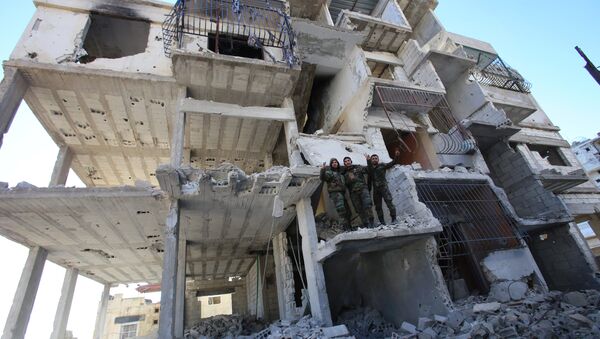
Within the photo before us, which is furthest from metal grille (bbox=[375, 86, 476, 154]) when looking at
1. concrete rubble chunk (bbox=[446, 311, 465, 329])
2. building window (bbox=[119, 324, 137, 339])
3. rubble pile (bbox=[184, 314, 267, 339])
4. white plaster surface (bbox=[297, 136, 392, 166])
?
building window (bbox=[119, 324, 137, 339])

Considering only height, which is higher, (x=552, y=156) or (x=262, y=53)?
(x=262, y=53)

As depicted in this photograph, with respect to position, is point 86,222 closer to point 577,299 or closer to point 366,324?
point 366,324

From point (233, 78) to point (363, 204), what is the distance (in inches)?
232

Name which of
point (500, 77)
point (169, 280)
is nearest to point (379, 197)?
point (169, 280)

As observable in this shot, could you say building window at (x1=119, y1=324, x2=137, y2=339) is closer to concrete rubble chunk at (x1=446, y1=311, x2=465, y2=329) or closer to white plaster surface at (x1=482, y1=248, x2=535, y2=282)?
concrete rubble chunk at (x1=446, y1=311, x2=465, y2=329)

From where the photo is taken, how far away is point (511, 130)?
1143cm

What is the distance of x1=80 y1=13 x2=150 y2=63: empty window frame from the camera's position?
1017cm

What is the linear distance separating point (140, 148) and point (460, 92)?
15.5 m

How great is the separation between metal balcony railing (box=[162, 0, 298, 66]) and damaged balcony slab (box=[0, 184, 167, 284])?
5190 mm

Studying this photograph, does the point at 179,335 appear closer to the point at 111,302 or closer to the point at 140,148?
the point at 140,148

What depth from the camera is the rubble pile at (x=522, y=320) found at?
4559mm

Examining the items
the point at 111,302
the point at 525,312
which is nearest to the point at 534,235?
the point at 525,312

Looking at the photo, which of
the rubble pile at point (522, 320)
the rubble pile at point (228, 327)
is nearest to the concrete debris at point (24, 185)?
the rubble pile at point (228, 327)

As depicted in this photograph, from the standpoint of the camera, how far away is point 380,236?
591cm
